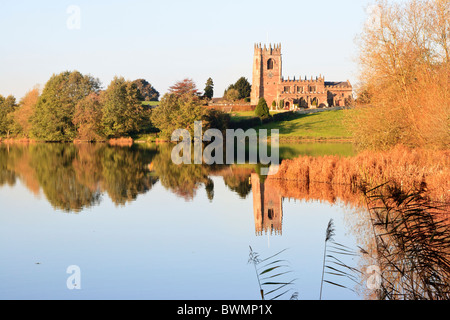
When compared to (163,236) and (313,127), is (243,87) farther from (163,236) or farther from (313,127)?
(163,236)

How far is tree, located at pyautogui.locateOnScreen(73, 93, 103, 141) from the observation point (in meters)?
60.1

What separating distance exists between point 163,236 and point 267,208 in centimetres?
478

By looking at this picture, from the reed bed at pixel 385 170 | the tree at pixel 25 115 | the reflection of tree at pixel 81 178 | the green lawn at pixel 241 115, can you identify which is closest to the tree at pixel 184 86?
the green lawn at pixel 241 115

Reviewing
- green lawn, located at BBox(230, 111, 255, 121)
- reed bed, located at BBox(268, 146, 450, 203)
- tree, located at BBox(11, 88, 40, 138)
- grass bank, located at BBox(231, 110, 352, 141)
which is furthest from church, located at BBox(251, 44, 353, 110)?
reed bed, located at BBox(268, 146, 450, 203)

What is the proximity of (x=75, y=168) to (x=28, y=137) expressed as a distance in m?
42.5

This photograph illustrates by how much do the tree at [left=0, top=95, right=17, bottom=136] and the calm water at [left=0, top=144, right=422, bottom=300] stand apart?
158ft

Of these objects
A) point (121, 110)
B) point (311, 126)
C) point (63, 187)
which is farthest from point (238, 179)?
point (311, 126)

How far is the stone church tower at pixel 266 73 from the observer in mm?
96250

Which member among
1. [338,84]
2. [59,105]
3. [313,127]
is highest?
[338,84]

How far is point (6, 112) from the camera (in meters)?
68.9

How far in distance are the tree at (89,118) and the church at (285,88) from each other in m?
38.2
